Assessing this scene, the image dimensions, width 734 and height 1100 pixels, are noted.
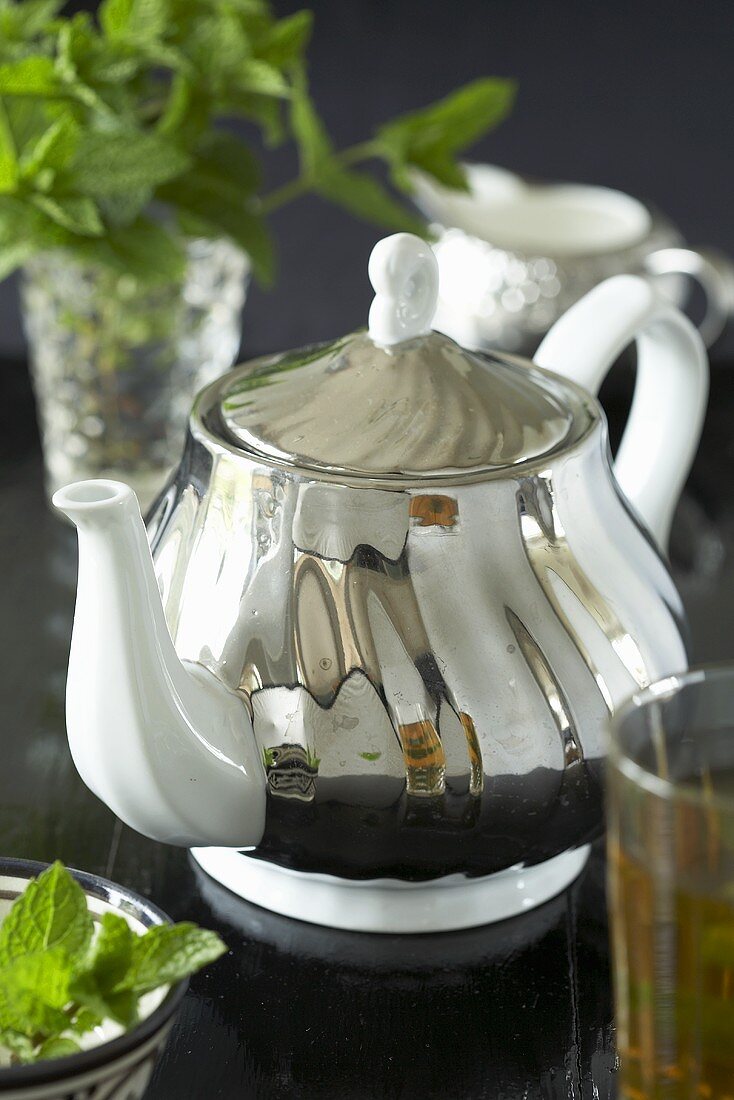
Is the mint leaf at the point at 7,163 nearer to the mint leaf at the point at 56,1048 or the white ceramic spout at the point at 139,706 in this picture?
the white ceramic spout at the point at 139,706

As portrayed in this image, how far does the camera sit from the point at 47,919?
412mm

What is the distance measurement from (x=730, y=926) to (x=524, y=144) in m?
1.78

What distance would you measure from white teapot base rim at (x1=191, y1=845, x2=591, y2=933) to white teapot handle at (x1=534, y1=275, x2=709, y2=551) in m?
0.17

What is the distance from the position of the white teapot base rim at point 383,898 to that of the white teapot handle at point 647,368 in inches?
6.8

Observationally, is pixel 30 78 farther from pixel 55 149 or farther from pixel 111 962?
pixel 111 962

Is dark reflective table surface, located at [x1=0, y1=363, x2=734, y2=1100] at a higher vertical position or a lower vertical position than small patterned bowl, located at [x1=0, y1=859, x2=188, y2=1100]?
lower

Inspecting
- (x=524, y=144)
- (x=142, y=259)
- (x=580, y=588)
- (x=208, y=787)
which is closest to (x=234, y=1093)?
(x=208, y=787)

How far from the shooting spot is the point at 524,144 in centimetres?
200

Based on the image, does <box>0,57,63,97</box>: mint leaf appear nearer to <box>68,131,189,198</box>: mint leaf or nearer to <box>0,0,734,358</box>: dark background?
<box>68,131,189,198</box>: mint leaf

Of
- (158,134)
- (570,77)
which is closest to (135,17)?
(158,134)


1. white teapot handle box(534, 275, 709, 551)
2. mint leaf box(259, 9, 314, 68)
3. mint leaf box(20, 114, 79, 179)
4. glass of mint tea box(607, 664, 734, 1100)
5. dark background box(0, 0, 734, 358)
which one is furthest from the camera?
dark background box(0, 0, 734, 358)

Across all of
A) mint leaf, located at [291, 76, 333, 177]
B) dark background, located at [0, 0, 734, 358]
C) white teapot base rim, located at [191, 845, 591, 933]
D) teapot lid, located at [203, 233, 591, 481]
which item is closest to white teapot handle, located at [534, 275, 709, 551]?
teapot lid, located at [203, 233, 591, 481]

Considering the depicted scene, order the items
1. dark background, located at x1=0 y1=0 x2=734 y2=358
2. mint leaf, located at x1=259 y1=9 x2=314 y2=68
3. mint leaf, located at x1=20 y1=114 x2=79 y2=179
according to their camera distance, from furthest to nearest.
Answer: dark background, located at x1=0 y1=0 x2=734 y2=358, mint leaf, located at x1=259 y1=9 x2=314 y2=68, mint leaf, located at x1=20 y1=114 x2=79 y2=179

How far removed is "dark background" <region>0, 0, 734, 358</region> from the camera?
194 centimetres
